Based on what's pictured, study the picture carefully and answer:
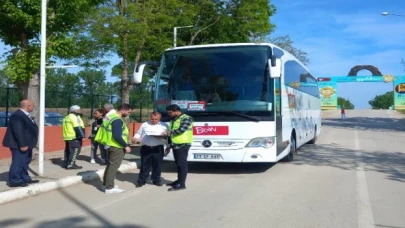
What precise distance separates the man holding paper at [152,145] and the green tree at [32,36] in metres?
3.87

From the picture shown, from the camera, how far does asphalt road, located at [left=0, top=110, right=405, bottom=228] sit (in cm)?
671

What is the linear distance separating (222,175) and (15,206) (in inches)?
201

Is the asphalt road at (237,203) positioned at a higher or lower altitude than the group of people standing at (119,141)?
lower

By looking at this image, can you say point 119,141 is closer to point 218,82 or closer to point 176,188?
point 176,188

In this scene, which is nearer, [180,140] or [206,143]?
[180,140]

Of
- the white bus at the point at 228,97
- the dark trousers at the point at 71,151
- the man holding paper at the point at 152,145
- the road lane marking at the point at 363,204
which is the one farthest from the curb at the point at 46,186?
the road lane marking at the point at 363,204

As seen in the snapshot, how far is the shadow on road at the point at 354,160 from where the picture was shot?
1246 centimetres

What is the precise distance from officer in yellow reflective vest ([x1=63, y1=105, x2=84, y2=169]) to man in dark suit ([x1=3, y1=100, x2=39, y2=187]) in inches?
92.8

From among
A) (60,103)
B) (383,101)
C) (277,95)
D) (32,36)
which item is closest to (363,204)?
(277,95)

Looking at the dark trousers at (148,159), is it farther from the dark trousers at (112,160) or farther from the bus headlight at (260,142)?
the bus headlight at (260,142)

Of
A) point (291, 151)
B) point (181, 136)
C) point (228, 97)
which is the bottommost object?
point (291, 151)

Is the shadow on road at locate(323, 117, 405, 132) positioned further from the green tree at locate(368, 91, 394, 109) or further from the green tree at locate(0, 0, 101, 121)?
the green tree at locate(368, 91, 394, 109)

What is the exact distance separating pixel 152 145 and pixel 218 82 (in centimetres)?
250

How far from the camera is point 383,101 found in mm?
166500
